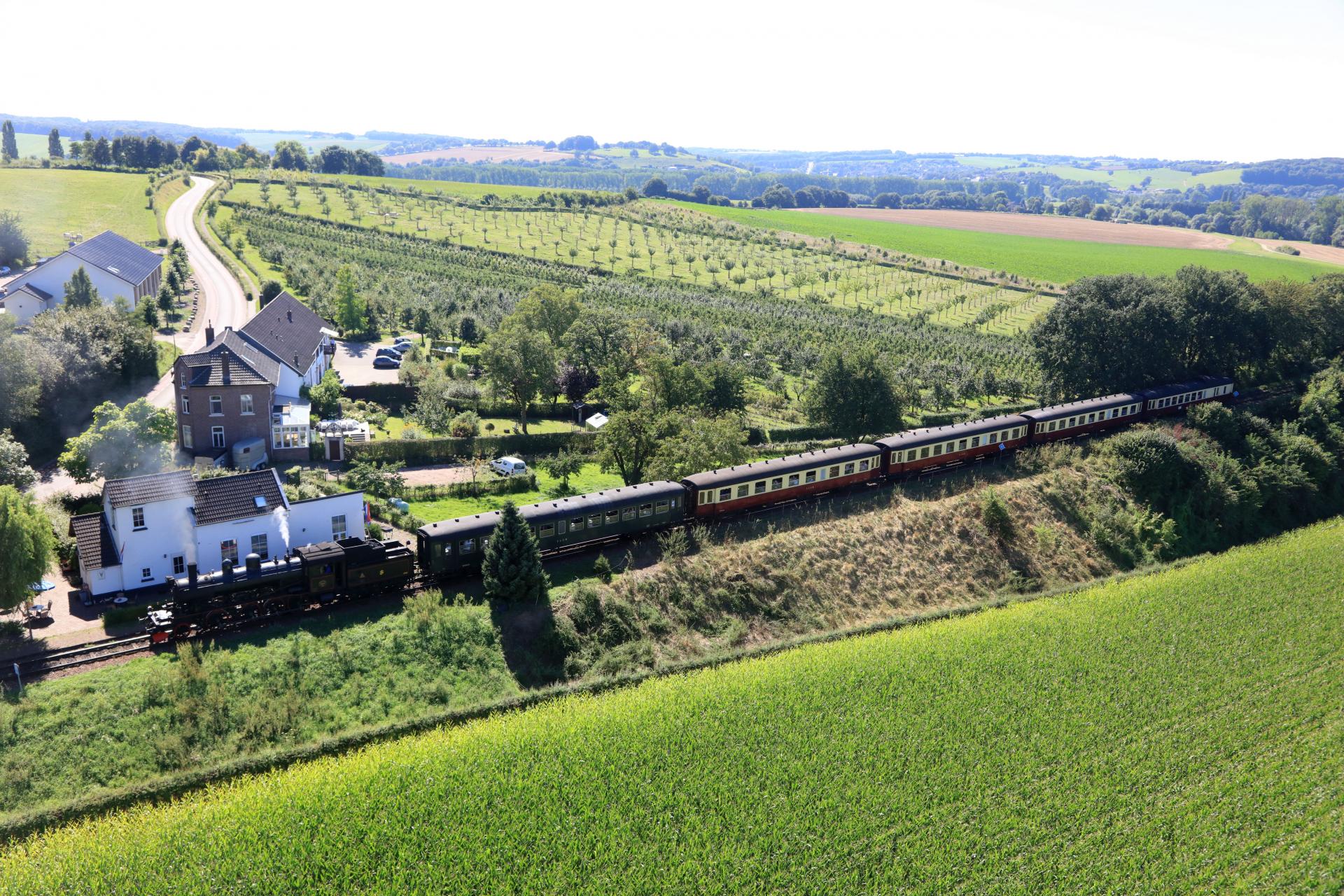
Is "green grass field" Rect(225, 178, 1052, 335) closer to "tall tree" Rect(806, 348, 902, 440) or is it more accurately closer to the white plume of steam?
"tall tree" Rect(806, 348, 902, 440)

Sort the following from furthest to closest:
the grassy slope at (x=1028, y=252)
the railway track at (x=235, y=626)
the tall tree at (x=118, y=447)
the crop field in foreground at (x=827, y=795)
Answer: the grassy slope at (x=1028, y=252) → the tall tree at (x=118, y=447) → the railway track at (x=235, y=626) → the crop field in foreground at (x=827, y=795)

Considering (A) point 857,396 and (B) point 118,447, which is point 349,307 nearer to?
(B) point 118,447

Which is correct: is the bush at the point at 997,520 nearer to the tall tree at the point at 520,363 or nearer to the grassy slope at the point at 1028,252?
the tall tree at the point at 520,363

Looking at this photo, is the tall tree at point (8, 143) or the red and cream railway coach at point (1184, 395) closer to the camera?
the red and cream railway coach at point (1184, 395)

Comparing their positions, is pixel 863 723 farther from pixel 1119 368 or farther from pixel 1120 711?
pixel 1119 368

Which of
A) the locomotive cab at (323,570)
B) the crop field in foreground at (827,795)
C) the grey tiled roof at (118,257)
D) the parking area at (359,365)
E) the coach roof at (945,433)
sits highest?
the grey tiled roof at (118,257)

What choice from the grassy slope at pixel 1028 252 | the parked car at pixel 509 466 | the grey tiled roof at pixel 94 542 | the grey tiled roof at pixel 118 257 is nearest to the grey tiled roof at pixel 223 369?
the parked car at pixel 509 466

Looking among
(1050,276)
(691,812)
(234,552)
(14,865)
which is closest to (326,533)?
(234,552)
